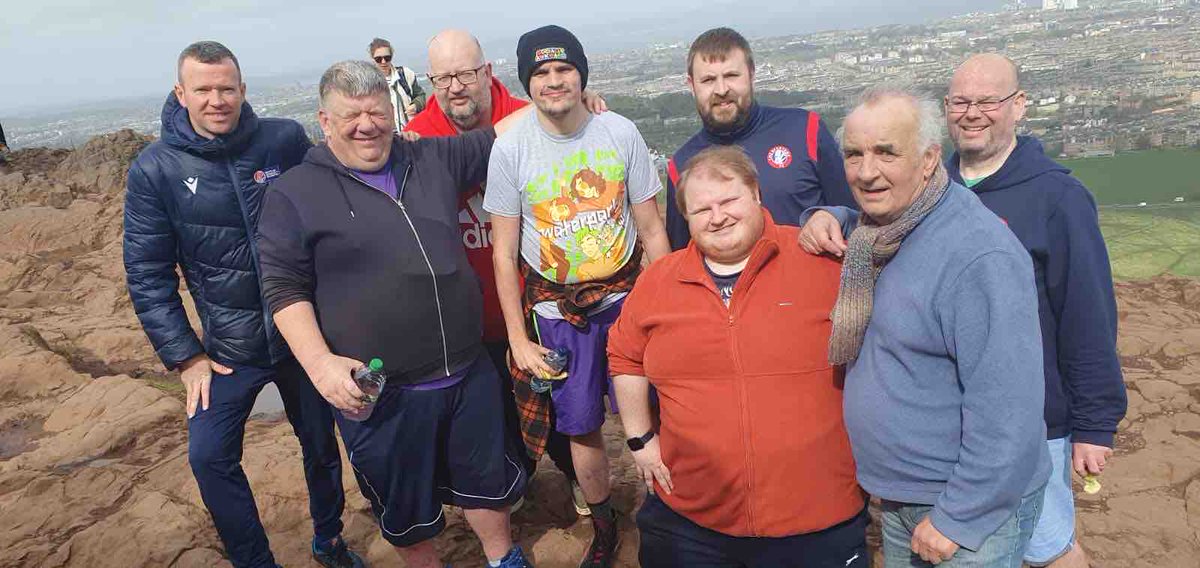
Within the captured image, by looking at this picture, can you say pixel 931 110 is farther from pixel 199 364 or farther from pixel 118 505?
pixel 118 505

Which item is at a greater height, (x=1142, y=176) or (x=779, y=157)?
(x=779, y=157)

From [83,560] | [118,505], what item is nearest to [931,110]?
[83,560]

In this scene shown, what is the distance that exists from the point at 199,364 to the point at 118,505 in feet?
7.81

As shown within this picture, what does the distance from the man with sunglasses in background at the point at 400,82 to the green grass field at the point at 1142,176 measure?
51.5ft

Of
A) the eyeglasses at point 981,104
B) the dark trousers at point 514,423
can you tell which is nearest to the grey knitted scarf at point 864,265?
the eyeglasses at point 981,104

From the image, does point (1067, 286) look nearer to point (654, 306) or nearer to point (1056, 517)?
point (1056, 517)

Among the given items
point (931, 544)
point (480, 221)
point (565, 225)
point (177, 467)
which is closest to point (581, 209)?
point (565, 225)

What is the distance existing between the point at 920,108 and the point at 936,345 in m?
0.64

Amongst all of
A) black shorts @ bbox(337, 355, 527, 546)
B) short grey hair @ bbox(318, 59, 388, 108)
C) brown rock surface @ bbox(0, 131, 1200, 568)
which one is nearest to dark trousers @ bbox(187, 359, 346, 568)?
black shorts @ bbox(337, 355, 527, 546)

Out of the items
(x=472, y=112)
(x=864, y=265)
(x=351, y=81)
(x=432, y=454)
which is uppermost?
(x=351, y=81)

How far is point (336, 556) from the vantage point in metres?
3.88

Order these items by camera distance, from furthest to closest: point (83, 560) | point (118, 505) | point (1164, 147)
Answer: point (1164, 147) → point (118, 505) → point (83, 560)

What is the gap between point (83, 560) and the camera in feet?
13.5

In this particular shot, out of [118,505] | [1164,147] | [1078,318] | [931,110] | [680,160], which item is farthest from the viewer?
[1164,147]
